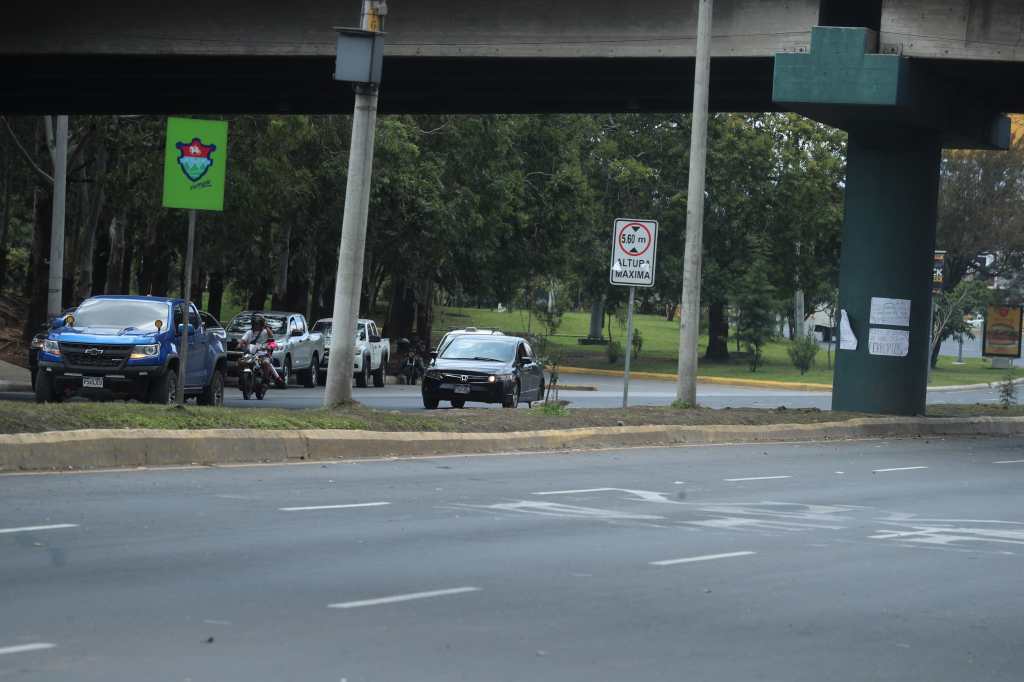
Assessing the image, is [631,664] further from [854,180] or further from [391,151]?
[391,151]

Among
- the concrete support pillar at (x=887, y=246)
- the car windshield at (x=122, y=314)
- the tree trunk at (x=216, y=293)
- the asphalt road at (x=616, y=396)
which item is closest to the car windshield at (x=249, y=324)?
the asphalt road at (x=616, y=396)

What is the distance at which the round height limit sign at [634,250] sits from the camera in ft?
86.8

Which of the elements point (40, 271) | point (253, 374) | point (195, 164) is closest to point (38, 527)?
point (195, 164)

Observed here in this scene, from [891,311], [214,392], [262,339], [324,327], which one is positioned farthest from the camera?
Result: [324,327]

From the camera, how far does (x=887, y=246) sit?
29.1 m

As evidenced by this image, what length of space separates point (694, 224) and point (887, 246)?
4410 mm

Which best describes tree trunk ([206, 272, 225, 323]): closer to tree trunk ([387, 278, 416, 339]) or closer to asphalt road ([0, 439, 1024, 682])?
tree trunk ([387, 278, 416, 339])

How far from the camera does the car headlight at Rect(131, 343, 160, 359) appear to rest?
2519 centimetres

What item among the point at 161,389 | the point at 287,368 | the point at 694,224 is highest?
the point at 694,224

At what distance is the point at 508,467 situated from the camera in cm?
1908

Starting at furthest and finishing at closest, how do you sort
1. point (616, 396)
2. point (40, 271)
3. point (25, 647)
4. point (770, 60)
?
point (616, 396) → point (40, 271) → point (770, 60) → point (25, 647)

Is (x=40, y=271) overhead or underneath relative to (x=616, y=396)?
overhead

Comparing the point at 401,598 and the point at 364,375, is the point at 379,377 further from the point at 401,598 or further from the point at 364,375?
the point at 401,598

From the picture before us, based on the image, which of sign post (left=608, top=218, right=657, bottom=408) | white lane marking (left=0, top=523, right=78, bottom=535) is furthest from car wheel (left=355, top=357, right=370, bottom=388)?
white lane marking (left=0, top=523, right=78, bottom=535)
